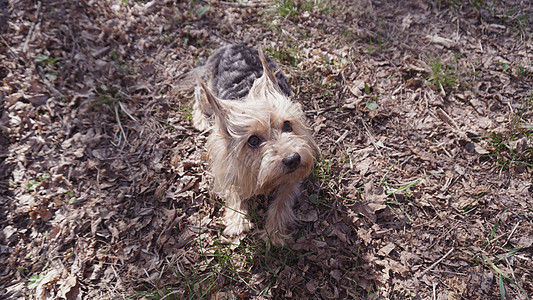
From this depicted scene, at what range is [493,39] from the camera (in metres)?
4.66

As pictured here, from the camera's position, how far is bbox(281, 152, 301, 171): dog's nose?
8.68 ft

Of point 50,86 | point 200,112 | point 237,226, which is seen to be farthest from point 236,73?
point 50,86

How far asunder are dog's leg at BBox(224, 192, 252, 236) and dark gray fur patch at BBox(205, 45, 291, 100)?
1.26 metres

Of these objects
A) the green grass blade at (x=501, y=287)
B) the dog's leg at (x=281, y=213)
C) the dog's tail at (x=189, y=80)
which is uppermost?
the dog's tail at (x=189, y=80)

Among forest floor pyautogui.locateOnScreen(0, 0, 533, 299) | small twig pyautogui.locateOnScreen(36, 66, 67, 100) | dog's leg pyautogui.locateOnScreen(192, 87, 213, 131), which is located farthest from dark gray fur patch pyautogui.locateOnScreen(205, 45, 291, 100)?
small twig pyautogui.locateOnScreen(36, 66, 67, 100)

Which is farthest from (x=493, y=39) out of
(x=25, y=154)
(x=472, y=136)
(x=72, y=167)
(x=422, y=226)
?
(x=25, y=154)

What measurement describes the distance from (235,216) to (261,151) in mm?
1056

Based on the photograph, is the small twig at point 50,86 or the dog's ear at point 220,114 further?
the small twig at point 50,86

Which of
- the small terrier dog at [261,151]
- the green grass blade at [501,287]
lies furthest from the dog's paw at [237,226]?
the green grass blade at [501,287]

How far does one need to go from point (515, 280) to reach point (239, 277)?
271 centimetres

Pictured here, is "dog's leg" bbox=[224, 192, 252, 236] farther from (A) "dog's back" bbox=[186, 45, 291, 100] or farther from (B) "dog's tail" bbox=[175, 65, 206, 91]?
(B) "dog's tail" bbox=[175, 65, 206, 91]

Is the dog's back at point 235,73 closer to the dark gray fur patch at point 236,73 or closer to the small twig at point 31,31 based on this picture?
the dark gray fur patch at point 236,73

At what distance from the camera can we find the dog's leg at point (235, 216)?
341 cm

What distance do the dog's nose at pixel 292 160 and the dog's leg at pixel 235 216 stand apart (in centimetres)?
97
